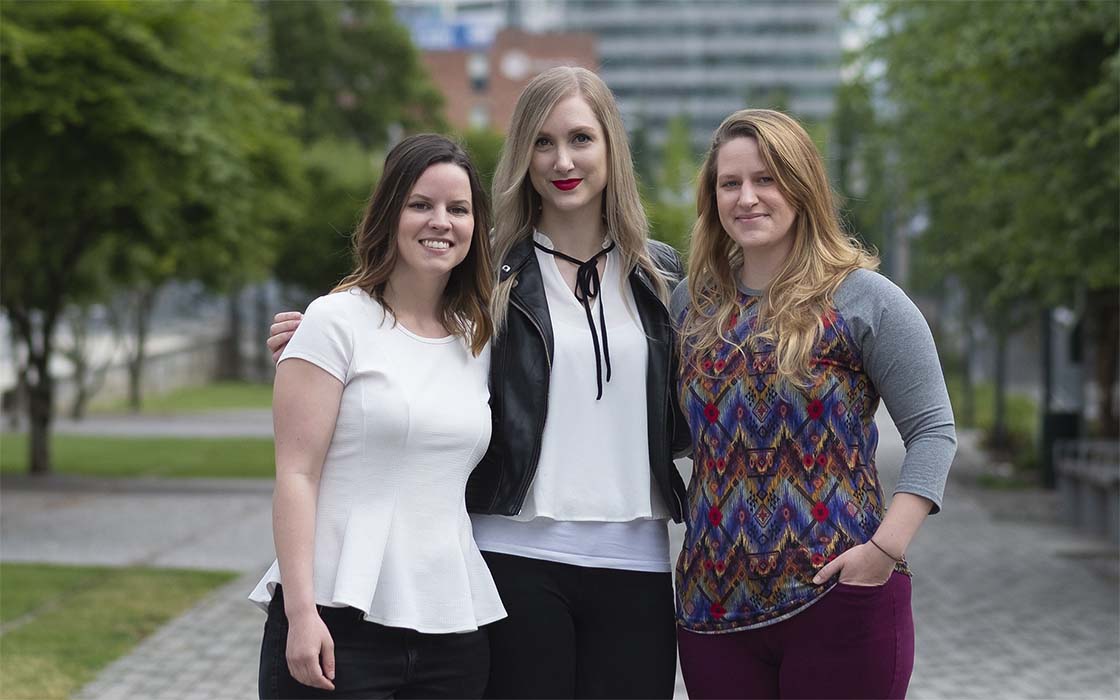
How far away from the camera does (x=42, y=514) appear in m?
13.4

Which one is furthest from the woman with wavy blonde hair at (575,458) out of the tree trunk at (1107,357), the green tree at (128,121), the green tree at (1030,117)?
the tree trunk at (1107,357)

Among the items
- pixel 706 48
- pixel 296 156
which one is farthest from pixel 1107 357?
pixel 706 48

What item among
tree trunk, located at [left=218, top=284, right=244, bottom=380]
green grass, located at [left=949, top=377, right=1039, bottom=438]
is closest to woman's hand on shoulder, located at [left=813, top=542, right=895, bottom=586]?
green grass, located at [left=949, top=377, right=1039, bottom=438]

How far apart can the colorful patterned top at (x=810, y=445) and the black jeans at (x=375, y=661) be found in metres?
0.60

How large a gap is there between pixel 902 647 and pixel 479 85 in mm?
86273

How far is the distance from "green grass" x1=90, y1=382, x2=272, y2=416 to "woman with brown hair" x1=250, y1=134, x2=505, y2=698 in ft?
92.2

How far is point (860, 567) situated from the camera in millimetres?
3057

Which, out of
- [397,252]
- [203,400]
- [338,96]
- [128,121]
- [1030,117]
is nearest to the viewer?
[397,252]

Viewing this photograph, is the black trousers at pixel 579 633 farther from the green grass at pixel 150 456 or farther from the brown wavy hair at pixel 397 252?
the green grass at pixel 150 456

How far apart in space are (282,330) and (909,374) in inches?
56.8

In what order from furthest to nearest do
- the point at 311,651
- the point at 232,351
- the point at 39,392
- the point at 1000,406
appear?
the point at 232,351 → the point at 1000,406 → the point at 39,392 → the point at 311,651

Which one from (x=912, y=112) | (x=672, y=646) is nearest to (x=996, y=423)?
(x=912, y=112)

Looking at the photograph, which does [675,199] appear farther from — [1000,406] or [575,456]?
[575,456]

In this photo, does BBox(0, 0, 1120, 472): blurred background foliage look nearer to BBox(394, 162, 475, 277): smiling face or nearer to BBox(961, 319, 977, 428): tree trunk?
BBox(961, 319, 977, 428): tree trunk
